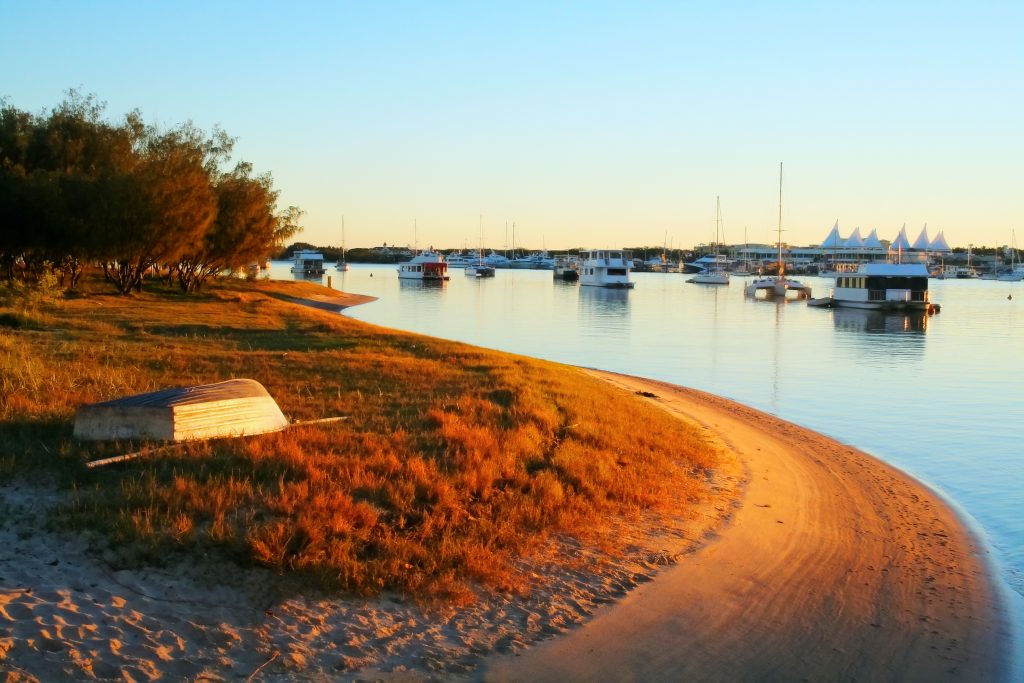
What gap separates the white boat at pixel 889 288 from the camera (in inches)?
2982

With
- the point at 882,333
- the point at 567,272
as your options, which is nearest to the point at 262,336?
the point at 882,333

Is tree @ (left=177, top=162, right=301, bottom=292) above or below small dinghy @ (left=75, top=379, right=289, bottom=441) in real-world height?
above

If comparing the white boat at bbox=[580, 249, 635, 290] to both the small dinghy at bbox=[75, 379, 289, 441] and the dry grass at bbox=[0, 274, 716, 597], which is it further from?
the small dinghy at bbox=[75, 379, 289, 441]

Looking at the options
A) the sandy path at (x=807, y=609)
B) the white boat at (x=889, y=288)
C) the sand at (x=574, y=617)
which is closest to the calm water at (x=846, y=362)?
the sandy path at (x=807, y=609)

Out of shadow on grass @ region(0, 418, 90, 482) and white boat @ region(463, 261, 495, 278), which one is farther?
white boat @ region(463, 261, 495, 278)

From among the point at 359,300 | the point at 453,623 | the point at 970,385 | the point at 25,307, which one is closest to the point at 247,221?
the point at 25,307

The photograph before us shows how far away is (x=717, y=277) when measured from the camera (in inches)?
5581

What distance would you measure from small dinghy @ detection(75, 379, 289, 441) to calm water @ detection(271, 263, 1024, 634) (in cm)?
957

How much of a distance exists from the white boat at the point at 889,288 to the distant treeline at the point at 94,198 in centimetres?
5597

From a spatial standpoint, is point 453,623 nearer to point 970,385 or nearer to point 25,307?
point 25,307

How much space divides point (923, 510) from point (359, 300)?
7305 centimetres

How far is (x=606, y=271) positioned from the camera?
123 metres

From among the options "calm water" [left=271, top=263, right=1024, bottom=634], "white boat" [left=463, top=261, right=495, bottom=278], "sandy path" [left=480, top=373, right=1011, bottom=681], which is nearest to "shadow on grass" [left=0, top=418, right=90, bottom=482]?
"sandy path" [left=480, top=373, right=1011, bottom=681]

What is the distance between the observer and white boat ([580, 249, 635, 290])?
400ft
